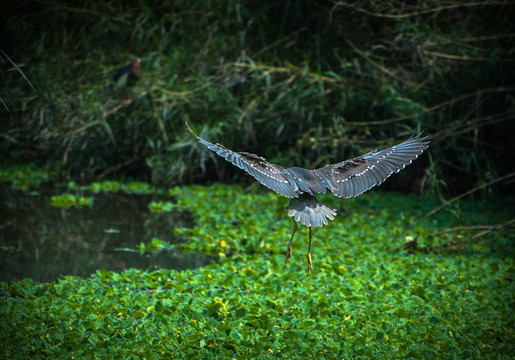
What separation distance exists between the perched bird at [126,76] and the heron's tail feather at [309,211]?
496 centimetres

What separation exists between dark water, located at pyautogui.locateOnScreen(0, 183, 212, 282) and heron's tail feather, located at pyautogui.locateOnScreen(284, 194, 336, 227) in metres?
1.58

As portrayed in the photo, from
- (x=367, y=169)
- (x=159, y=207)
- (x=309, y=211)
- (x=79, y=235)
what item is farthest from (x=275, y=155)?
(x=309, y=211)

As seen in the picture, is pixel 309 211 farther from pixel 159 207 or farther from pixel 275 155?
pixel 275 155

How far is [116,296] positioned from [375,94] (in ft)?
16.1

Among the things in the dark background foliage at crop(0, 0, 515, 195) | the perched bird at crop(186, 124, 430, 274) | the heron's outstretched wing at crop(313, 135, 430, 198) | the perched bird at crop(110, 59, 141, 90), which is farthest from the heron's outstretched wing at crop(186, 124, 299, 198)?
the perched bird at crop(110, 59, 141, 90)

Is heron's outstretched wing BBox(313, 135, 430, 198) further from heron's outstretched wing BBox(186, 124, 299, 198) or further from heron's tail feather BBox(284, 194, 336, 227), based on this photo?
heron's outstretched wing BBox(186, 124, 299, 198)

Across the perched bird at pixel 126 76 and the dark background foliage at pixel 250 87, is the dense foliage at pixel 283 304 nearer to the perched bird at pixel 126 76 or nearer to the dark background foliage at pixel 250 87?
the dark background foliage at pixel 250 87

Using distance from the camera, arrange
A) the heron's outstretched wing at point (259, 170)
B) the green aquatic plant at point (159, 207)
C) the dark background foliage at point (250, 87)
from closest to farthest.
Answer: the heron's outstretched wing at point (259, 170), the green aquatic plant at point (159, 207), the dark background foliage at point (250, 87)

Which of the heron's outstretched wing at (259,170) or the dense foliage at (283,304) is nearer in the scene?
the dense foliage at (283,304)

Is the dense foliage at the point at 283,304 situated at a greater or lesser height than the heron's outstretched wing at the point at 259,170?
lesser

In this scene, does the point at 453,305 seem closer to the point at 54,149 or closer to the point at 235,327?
the point at 235,327

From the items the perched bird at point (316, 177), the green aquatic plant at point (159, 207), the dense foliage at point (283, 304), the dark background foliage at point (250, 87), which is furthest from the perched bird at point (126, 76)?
the perched bird at point (316, 177)

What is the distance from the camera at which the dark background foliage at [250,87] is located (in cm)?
739

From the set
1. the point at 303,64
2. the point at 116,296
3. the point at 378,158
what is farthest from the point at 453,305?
the point at 303,64
